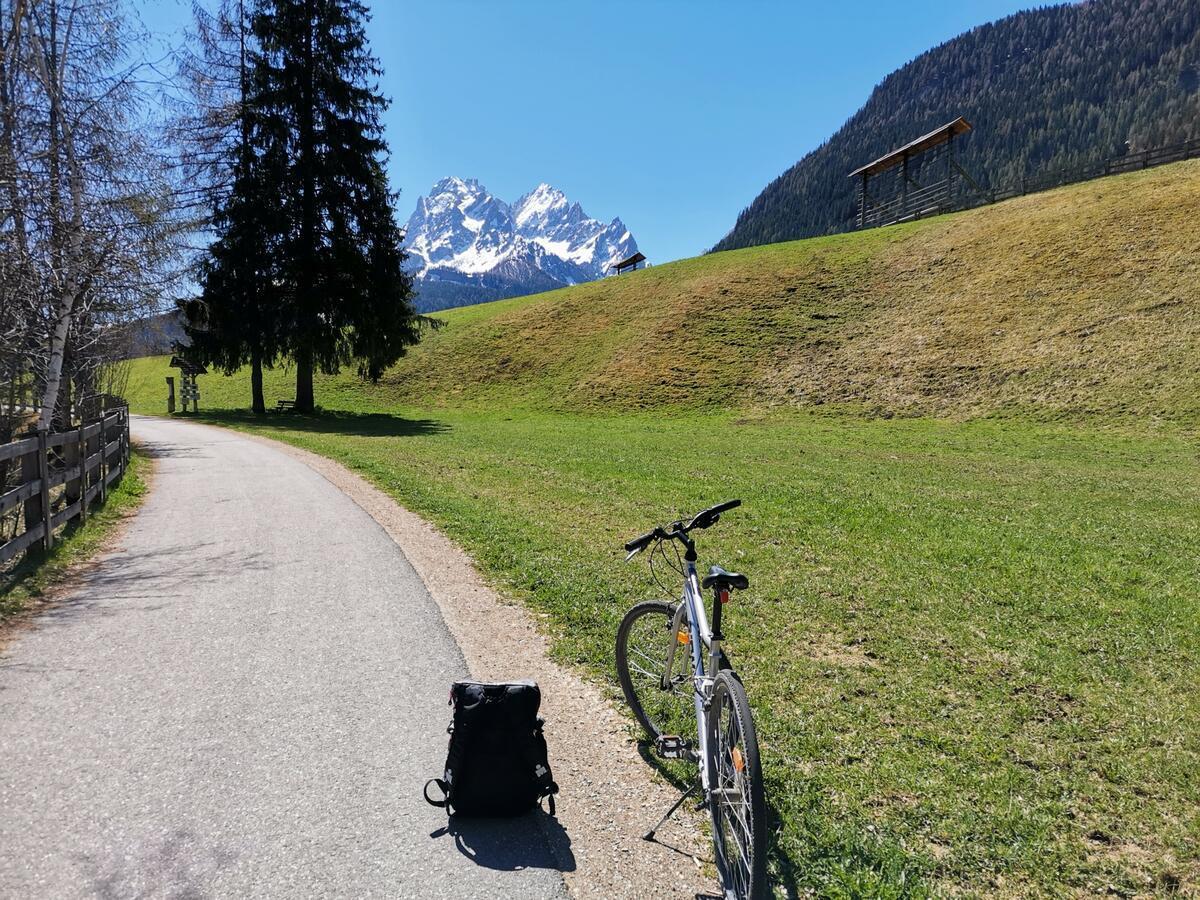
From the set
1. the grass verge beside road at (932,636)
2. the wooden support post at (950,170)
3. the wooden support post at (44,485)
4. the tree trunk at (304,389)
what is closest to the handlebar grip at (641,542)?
the grass verge beside road at (932,636)

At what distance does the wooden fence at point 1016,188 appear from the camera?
4141cm

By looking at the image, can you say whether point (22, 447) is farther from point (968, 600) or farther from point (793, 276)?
point (793, 276)

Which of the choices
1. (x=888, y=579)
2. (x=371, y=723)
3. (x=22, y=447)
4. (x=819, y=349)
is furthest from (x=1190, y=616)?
(x=819, y=349)

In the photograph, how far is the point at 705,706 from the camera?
11.0 feet

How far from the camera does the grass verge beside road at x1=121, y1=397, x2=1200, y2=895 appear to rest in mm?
3324

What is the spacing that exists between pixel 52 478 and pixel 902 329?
35.1 m

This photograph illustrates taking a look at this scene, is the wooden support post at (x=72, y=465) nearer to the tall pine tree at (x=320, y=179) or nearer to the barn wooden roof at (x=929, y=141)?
the tall pine tree at (x=320, y=179)

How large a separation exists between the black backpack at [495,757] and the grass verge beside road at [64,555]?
533cm

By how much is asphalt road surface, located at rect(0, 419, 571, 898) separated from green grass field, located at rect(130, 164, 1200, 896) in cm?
148

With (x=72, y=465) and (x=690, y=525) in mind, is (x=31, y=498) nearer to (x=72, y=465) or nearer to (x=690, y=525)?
(x=72, y=465)

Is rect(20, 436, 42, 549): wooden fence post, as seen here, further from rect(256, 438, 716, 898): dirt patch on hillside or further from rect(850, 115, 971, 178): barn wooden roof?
rect(850, 115, 971, 178): barn wooden roof

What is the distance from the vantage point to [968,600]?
6.90m

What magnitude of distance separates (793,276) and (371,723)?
44356 millimetres

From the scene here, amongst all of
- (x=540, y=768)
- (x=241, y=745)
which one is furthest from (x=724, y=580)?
(x=241, y=745)
